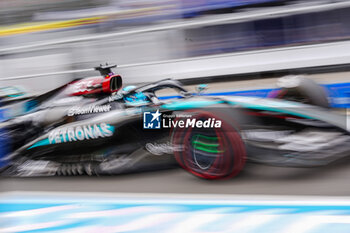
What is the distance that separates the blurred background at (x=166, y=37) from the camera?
3.94 feet

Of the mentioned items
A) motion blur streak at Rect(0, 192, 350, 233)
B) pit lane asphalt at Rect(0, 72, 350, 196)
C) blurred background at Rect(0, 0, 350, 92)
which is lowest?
motion blur streak at Rect(0, 192, 350, 233)

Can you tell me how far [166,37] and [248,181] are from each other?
0.58 metres

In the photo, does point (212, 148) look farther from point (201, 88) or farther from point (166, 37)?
point (166, 37)

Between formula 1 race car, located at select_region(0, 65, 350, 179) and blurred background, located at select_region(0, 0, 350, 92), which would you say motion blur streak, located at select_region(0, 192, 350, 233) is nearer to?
formula 1 race car, located at select_region(0, 65, 350, 179)

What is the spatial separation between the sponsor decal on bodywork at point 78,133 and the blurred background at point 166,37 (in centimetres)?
24

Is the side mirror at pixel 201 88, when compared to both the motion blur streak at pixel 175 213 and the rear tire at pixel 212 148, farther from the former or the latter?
the motion blur streak at pixel 175 213

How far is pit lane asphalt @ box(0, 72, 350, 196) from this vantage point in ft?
4.17

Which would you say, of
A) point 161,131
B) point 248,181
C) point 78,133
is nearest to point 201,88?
point 161,131

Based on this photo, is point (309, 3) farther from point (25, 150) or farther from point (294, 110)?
point (25, 150)

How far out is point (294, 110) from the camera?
1437mm

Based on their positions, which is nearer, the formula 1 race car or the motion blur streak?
the motion blur streak
